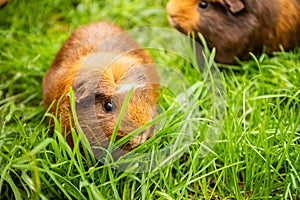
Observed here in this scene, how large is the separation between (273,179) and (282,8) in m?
1.47

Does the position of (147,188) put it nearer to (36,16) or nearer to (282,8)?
(282,8)

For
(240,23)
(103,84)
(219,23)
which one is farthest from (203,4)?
(103,84)

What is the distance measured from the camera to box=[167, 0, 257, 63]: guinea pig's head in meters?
3.65

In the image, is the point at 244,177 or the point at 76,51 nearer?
the point at 244,177

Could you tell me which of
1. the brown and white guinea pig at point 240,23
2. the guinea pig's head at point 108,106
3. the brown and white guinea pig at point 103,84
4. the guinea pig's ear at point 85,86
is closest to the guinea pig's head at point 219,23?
the brown and white guinea pig at point 240,23

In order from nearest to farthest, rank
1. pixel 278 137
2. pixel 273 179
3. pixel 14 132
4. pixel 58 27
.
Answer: pixel 273 179 → pixel 278 137 → pixel 14 132 → pixel 58 27

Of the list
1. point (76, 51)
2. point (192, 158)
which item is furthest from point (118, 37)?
point (192, 158)

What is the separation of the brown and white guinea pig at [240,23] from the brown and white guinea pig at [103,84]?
0.57 m

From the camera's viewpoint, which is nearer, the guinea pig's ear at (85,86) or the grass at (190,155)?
the grass at (190,155)

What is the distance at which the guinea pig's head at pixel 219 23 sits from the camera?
3.65 m

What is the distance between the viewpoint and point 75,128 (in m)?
2.85

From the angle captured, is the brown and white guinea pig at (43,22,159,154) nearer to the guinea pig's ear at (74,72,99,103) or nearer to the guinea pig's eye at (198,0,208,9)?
the guinea pig's ear at (74,72,99,103)

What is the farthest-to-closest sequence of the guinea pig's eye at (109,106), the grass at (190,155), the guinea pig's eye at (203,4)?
the guinea pig's eye at (203,4) → the guinea pig's eye at (109,106) → the grass at (190,155)

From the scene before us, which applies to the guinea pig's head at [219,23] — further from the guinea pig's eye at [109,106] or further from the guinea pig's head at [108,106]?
the guinea pig's eye at [109,106]
